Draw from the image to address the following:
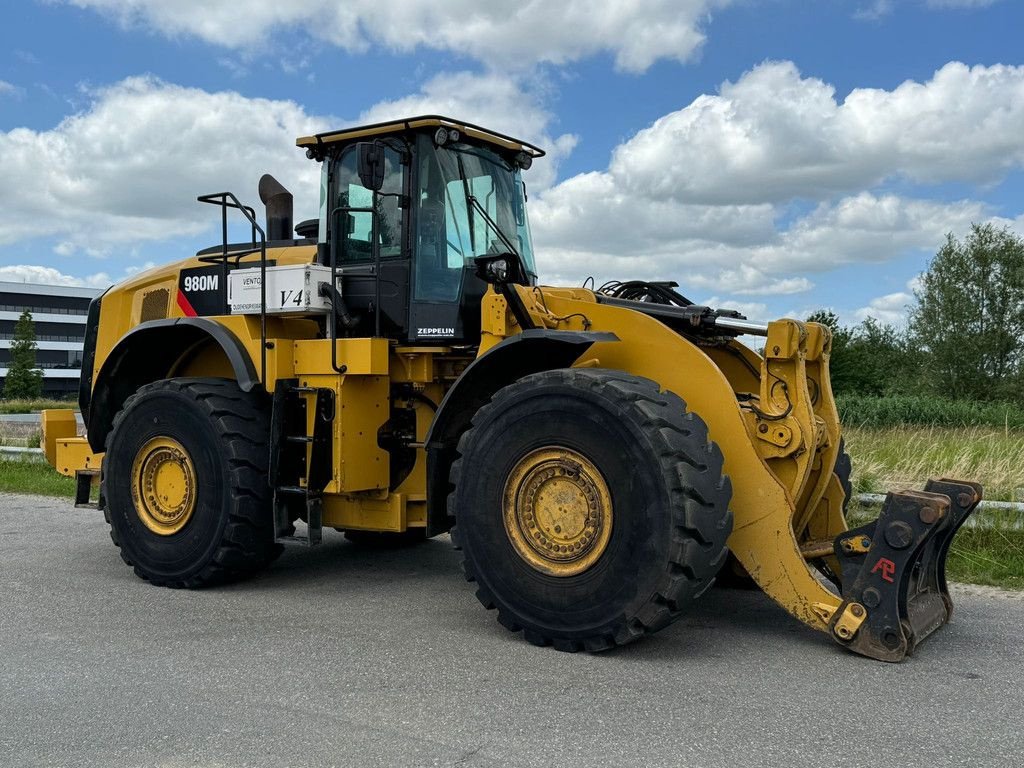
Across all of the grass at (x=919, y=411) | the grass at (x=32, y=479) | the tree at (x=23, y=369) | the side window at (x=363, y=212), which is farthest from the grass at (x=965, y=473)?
the tree at (x=23, y=369)

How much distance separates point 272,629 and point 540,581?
1621 millimetres

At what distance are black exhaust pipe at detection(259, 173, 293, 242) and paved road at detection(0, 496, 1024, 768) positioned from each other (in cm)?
291

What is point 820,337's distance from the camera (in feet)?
18.6

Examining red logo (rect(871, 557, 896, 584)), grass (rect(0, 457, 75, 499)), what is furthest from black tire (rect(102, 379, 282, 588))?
grass (rect(0, 457, 75, 499))

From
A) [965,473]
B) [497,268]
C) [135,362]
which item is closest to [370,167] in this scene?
[497,268]

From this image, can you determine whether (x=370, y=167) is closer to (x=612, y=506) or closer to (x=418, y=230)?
(x=418, y=230)

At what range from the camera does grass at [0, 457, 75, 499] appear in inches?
478

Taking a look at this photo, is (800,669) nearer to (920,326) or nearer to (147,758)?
(147,758)

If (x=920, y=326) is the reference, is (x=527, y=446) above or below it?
below

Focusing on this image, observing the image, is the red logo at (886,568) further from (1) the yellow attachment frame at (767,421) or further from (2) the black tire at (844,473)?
(2) the black tire at (844,473)

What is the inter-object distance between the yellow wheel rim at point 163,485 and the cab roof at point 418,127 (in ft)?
7.57

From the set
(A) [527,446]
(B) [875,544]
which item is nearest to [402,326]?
(A) [527,446]

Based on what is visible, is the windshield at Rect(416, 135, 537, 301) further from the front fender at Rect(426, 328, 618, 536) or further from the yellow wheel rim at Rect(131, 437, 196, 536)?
the yellow wheel rim at Rect(131, 437, 196, 536)

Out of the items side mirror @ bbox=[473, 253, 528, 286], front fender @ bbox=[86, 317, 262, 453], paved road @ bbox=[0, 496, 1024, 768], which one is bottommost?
paved road @ bbox=[0, 496, 1024, 768]
